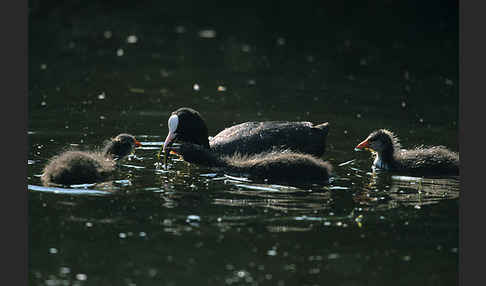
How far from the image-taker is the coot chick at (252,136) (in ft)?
36.6

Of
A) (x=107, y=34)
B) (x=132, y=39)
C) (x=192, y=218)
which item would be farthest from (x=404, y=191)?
(x=107, y=34)

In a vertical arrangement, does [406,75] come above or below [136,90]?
above

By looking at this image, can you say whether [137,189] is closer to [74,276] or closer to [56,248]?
[56,248]

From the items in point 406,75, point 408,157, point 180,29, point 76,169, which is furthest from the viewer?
point 180,29

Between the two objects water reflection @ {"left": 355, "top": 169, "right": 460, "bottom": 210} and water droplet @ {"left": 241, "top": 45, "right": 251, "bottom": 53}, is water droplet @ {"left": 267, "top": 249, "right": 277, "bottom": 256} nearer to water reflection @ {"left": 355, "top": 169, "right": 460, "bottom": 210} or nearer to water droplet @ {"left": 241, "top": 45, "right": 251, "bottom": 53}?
water reflection @ {"left": 355, "top": 169, "right": 460, "bottom": 210}

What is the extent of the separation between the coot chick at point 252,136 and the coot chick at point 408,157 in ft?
2.17

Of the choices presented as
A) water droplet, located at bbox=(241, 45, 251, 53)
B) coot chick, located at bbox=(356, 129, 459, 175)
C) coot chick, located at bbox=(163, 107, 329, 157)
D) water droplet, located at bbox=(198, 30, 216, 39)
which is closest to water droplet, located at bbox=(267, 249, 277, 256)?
coot chick, located at bbox=(163, 107, 329, 157)

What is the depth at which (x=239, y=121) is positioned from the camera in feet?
44.5

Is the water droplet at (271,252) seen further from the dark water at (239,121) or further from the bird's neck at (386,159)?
the bird's neck at (386,159)

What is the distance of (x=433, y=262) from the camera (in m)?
7.55

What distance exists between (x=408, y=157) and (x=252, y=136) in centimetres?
207

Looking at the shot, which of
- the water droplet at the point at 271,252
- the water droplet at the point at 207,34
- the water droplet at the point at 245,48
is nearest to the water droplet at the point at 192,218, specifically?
the water droplet at the point at 271,252

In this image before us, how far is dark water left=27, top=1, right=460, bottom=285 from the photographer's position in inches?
293

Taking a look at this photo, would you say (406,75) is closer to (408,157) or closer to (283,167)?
(408,157)
